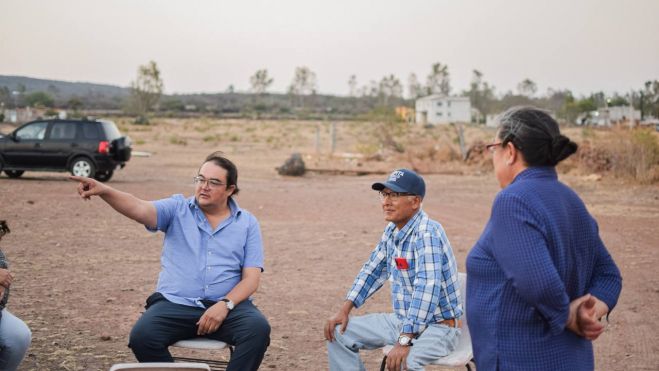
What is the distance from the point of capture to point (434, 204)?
16781 mm

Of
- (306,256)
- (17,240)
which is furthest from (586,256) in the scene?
(17,240)

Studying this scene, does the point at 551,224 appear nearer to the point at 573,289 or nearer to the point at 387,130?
the point at 573,289

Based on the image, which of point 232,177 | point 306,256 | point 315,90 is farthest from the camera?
point 315,90

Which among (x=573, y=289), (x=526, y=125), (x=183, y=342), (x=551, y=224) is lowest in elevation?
(x=183, y=342)

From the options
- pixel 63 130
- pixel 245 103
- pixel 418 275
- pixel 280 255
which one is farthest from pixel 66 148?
pixel 245 103

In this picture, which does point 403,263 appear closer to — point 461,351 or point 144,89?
point 461,351

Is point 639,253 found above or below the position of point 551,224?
below

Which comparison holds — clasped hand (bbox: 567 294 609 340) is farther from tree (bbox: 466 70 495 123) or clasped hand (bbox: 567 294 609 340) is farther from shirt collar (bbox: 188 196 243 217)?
tree (bbox: 466 70 495 123)

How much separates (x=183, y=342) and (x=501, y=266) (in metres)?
2.26

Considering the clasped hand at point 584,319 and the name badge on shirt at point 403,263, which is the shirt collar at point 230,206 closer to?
the name badge on shirt at point 403,263

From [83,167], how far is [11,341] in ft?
53.7

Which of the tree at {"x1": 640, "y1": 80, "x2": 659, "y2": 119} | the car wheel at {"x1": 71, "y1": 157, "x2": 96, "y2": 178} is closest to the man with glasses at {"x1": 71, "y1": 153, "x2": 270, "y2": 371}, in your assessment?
the car wheel at {"x1": 71, "y1": 157, "x2": 96, "y2": 178}

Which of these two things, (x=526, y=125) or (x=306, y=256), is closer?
(x=526, y=125)

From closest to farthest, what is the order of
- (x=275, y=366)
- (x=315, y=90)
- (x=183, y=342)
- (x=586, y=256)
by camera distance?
(x=586, y=256) → (x=183, y=342) → (x=275, y=366) → (x=315, y=90)
